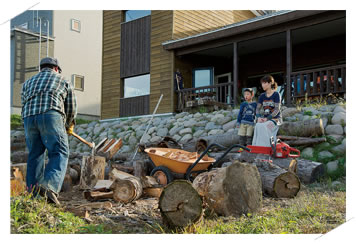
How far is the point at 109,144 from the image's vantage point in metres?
6.61

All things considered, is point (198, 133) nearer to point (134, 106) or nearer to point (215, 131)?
point (215, 131)

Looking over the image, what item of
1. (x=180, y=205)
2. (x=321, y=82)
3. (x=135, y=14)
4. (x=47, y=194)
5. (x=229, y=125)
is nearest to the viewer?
(x=180, y=205)

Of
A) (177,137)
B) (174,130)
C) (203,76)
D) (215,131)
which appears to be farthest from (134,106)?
(215,131)

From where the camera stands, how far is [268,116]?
5609 millimetres

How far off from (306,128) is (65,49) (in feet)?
50.9

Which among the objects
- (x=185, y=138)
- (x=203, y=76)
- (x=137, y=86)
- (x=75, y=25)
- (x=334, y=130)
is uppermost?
(x=75, y=25)

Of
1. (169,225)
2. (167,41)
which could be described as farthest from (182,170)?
(167,41)

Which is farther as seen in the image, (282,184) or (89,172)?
(89,172)

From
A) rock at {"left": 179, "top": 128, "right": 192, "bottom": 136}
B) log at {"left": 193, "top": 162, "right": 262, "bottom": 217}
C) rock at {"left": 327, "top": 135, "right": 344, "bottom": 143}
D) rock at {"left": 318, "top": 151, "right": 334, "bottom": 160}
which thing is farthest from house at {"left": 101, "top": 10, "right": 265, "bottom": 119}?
log at {"left": 193, "top": 162, "right": 262, "bottom": 217}

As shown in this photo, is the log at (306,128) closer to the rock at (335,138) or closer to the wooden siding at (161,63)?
the rock at (335,138)

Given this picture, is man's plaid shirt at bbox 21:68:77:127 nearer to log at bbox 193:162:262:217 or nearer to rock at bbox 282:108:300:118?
log at bbox 193:162:262:217

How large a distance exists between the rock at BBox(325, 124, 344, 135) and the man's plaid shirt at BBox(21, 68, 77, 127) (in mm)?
5268

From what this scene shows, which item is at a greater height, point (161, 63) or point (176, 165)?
point (161, 63)
